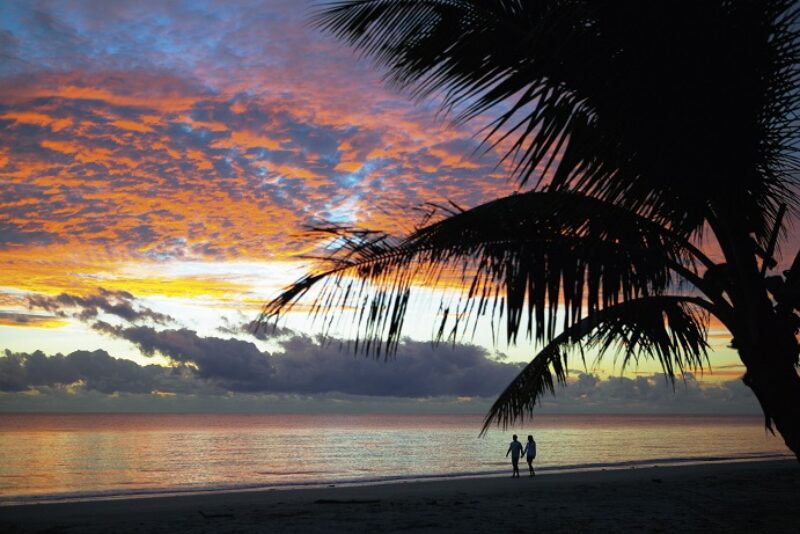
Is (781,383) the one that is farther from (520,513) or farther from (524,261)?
(520,513)

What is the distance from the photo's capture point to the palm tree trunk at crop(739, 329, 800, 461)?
411 cm

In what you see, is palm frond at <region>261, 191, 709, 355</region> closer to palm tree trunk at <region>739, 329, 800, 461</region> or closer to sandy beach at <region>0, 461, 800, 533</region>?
palm tree trunk at <region>739, 329, 800, 461</region>

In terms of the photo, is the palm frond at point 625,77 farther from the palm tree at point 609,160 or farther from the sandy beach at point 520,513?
the sandy beach at point 520,513

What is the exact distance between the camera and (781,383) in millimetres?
4117

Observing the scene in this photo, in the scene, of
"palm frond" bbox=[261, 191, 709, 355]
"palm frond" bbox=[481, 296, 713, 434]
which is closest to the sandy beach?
"palm frond" bbox=[481, 296, 713, 434]

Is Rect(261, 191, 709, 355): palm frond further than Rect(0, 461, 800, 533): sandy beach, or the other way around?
Rect(0, 461, 800, 533): sandy beach

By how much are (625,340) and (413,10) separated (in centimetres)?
401

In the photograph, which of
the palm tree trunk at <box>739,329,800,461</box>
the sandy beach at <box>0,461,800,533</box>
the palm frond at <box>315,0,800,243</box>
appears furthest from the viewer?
the sandy beach at <box>0,461,800,533</box>

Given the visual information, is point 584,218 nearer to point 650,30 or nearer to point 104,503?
point 650,30

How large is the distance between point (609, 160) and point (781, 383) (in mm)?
1853

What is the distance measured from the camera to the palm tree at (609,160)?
321cm

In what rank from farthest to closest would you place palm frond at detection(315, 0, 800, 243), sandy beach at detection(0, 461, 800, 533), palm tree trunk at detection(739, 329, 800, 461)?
sandy beach at detection(0, 461, 800, 533) < palm tree trunk at detection(739, 329, 800, 461) < palm frond at detection(315, 0, 800, 243)

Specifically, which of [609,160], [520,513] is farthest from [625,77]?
[520,513]

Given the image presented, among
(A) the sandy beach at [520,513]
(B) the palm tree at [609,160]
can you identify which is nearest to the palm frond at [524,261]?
(B) the palm tree at [609,160]
